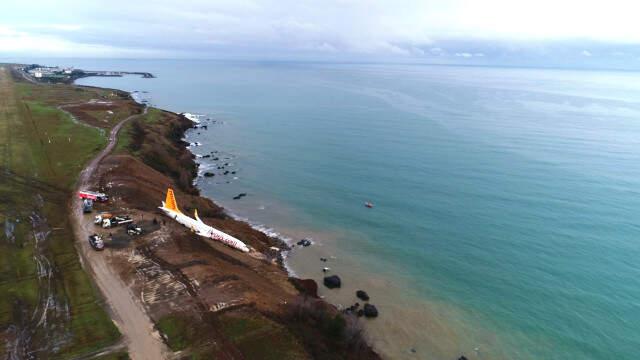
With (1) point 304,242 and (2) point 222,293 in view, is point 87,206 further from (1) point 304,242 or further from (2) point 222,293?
(1) point 304,242

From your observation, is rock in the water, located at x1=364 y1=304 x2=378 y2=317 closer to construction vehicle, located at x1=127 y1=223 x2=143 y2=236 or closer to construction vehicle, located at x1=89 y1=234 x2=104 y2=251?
construction vehicle, located at x1=127 y1=223 x2=143 y2=236

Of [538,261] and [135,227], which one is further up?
[135,227]

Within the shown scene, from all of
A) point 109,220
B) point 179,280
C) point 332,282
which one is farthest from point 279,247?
point 109,220

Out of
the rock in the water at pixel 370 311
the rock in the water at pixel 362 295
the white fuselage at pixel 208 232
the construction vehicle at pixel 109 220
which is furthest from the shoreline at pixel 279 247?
the construction vehicle at pixel 109 220

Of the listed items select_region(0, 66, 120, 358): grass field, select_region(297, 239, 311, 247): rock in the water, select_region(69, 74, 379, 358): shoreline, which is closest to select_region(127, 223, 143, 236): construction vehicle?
select_region(0, 66, 120, 358): grass field

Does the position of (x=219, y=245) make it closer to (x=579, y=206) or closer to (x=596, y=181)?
(x=579, y=206)

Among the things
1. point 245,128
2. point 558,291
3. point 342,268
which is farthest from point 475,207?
point 245,128
